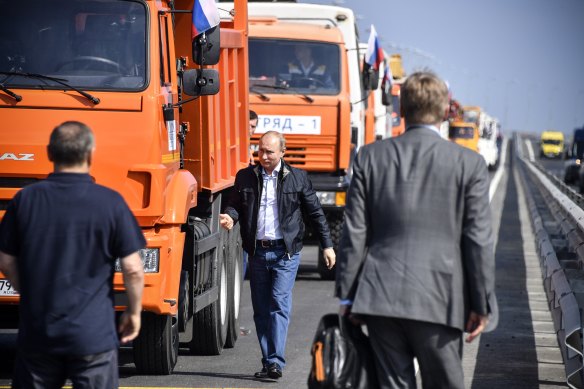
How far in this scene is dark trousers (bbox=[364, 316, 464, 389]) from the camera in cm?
554

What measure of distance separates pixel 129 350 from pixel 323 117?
22.9ft

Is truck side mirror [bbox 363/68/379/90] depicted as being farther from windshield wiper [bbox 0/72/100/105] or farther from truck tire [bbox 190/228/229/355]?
windshield wiper [bbox 0/72/100/105]

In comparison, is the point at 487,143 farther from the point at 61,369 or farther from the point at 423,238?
the point at 61,369

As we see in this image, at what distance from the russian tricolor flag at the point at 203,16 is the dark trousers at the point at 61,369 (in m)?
3.87

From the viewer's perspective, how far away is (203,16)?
9023 millimetres

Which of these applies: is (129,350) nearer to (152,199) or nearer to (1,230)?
(152,199)

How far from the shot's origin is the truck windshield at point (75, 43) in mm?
8898

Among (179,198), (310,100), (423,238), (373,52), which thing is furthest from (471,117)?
(423,238)

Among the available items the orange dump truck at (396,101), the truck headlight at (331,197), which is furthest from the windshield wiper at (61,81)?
the orange dump truck at (396,101)

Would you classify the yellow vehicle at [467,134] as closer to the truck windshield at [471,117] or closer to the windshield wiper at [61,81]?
the truck windshield at [471,117]

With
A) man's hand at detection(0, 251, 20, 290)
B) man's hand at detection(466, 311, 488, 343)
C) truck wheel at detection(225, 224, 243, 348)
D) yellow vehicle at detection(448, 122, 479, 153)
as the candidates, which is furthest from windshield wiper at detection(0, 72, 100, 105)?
yellow vehicle at detection(448, 122, 479, 153)

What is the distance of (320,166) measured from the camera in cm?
1745

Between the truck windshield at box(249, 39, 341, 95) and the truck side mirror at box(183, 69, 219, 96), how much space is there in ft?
25.8

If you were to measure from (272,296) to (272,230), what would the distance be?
1.54ft
